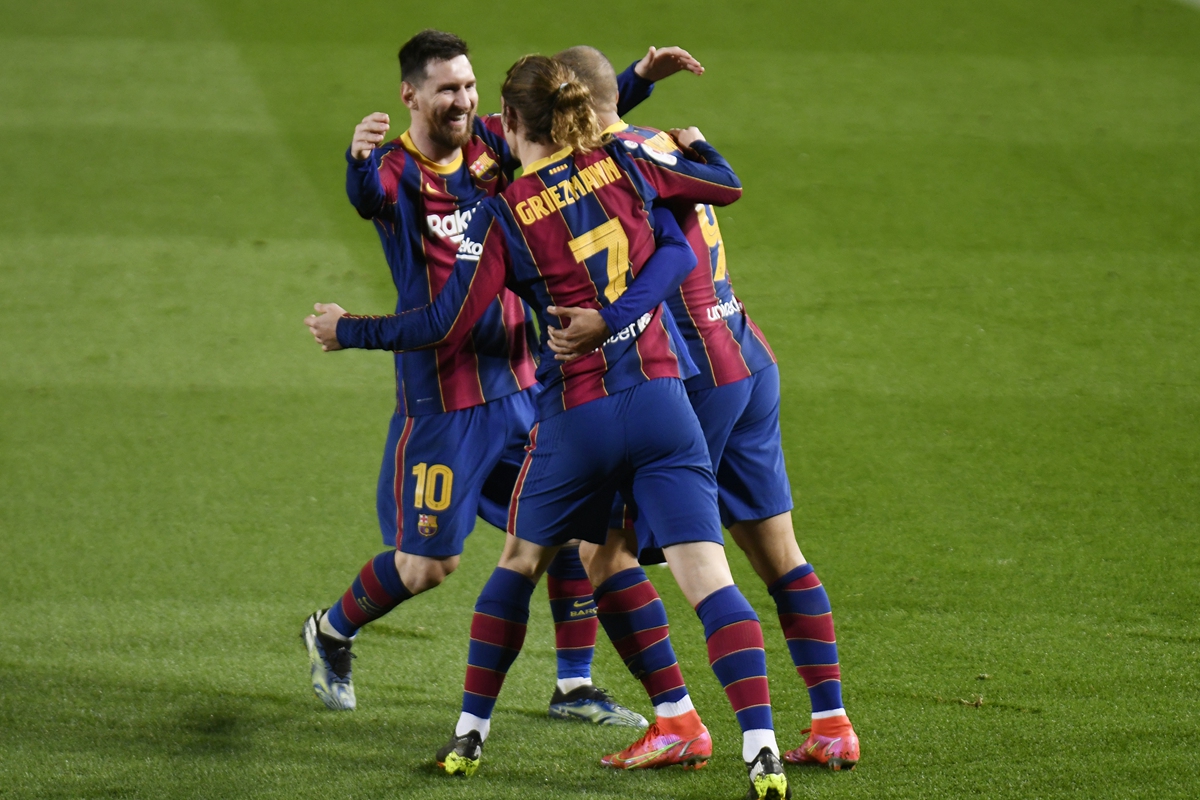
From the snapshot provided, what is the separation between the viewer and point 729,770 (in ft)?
11.2

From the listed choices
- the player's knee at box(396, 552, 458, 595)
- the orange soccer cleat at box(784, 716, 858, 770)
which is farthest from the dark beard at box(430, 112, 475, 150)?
the orange soccer cleat at box(784, 716, 858, 770)

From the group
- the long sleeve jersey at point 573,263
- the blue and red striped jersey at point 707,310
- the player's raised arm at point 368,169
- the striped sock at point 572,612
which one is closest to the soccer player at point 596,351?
the long sleeve jersey at point 573,263

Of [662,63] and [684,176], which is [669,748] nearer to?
[684,176]

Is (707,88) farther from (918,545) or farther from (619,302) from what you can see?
(619,302)

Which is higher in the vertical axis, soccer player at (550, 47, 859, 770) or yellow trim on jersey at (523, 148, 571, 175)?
yellow trim on jersey at (523, 148, 571, 175)

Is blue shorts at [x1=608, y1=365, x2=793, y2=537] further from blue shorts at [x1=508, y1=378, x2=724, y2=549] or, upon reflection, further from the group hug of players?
blue shorts at [x1=508, y1=378, x2=724, y2=549]

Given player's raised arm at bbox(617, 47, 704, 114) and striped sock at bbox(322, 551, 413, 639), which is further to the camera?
player's raised arm at bbox(617, 47, 704, 114)

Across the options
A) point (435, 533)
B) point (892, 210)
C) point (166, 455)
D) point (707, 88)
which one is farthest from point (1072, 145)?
point (435, 533)

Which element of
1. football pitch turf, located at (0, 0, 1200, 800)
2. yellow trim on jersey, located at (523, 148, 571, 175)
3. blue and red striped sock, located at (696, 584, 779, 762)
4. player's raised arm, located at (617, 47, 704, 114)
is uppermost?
yellow trim on jersey, located at (523, 148, 571, 175)

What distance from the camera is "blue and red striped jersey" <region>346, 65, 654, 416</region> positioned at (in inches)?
149

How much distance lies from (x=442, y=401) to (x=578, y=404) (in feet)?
2.59

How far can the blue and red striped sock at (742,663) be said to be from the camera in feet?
10.2

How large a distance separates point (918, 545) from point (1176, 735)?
5.93ft

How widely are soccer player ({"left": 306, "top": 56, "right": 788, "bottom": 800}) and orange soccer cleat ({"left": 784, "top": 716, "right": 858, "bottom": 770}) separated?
1.27 ft
